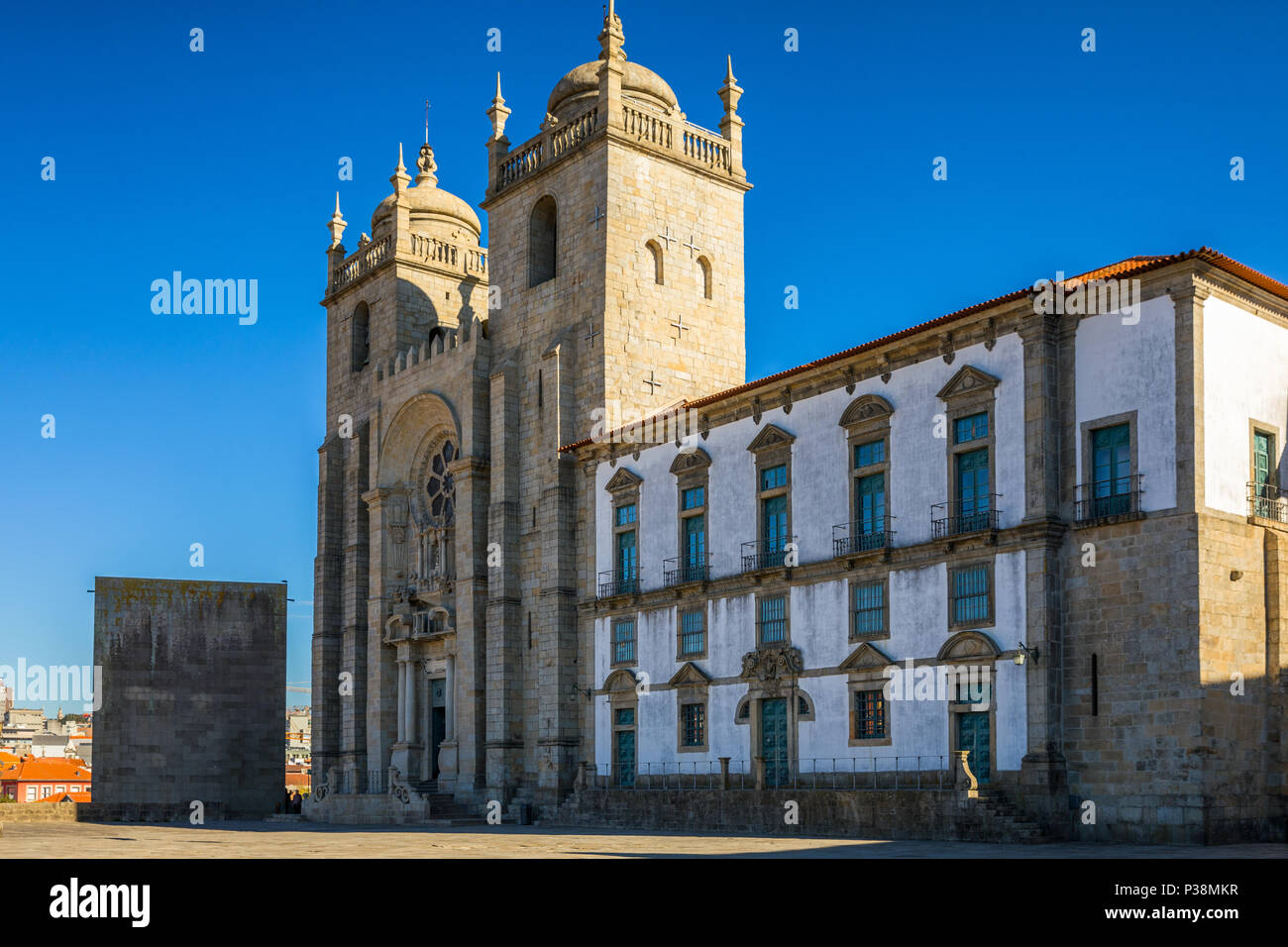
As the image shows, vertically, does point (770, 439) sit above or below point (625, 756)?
above

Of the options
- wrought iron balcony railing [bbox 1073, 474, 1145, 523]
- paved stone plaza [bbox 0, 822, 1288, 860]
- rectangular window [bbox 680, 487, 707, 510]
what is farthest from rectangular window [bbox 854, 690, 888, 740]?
rectangular window [bbox 680, 487, 707, 510]

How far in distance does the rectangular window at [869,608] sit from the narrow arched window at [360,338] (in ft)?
90.4

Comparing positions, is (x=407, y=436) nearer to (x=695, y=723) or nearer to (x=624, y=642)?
(x=624, y=642)

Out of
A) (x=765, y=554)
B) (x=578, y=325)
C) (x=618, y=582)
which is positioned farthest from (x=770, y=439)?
(x=578, y=325)

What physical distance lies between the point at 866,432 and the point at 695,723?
30.0ft

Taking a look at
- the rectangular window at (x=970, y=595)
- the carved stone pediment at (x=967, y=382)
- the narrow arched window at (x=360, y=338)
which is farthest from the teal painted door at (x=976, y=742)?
the narrow arched window at (x=360, y=338)

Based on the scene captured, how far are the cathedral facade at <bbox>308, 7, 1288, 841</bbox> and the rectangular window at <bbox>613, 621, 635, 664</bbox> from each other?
95mm

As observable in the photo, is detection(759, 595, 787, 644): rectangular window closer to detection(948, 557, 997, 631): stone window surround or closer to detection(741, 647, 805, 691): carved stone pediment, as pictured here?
detection(741, 647, 805, 691): carved stone pediment

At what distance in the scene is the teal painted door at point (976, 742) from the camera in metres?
29.2

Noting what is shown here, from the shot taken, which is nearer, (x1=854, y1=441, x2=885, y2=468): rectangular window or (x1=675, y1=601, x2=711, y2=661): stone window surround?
(x1=854, y1=441, x2=885, y2=468): rectangular window

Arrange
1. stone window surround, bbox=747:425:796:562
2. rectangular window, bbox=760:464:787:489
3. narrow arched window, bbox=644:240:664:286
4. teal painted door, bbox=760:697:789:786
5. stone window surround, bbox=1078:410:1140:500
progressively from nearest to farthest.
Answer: stone window surround, bbox=1078:410:1140:500, teal painted door, bbox=760:697:789:786, stone window surround, bbox=747:425:796:562, rectangular window, bbox=760:464:787:489, narrow arched window, bbox=644:240:664:286

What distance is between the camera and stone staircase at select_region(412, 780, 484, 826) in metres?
41.7

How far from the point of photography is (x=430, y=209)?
56.0 metres
